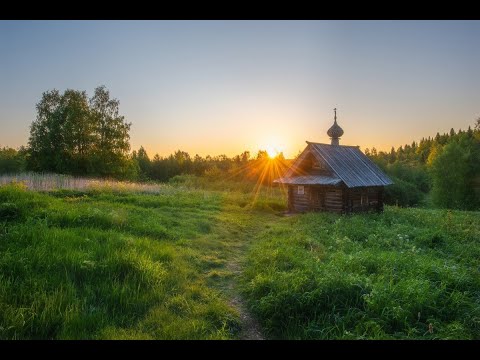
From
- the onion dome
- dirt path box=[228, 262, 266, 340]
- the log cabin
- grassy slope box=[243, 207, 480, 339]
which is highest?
the onion dome

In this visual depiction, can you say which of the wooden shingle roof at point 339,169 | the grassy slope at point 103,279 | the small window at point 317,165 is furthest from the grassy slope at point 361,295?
the small window at point 317,165

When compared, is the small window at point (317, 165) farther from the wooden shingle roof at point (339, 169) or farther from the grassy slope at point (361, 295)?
the grassy slope at point (361, 295)

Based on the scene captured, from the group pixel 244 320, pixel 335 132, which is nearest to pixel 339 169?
pixel 335 132

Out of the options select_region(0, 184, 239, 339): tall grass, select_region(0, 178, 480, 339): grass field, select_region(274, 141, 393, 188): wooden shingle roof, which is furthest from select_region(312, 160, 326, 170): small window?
select_region(0, 184, 239, 339): tall grass

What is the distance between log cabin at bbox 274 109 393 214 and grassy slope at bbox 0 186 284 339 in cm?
1108

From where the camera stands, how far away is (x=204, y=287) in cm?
747

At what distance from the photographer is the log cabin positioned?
67.3 ft

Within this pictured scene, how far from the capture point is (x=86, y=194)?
65.6ft

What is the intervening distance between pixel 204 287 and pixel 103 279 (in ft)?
7.11

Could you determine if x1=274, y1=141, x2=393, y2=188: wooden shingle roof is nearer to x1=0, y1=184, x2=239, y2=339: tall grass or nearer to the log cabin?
the log cabin

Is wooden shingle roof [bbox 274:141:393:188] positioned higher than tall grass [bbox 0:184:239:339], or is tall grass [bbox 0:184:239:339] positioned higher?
wooden shingle roof [bbox 274:141:393:188]
